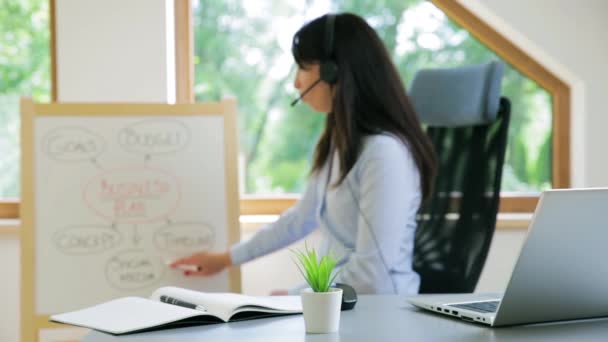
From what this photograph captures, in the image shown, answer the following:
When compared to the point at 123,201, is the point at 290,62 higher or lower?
higher

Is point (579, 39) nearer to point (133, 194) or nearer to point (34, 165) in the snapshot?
point (133, 194)

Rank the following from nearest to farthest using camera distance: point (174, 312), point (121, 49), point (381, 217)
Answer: point (174, 312), point (381, 217), point (121, 49)

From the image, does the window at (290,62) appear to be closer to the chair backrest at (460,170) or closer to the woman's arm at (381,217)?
the chair backrest at (460,170)

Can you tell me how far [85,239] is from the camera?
2184 millimetres

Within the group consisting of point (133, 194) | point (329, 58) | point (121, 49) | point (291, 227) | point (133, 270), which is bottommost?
point (133, 270)

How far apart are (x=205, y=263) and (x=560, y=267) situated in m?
1.33

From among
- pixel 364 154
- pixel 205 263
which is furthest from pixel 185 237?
pixel 364 154

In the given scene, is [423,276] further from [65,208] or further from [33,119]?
[33,119]

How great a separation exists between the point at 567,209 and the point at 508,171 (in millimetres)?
2008

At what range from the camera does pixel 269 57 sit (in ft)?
9.58

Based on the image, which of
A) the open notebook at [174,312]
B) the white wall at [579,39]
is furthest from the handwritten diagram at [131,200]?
the white wall at [579,39]

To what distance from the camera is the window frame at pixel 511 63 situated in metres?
2.84

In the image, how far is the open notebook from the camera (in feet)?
3.64

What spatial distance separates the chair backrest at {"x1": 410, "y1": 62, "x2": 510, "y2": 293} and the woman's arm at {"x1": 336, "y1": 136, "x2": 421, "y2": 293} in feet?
0.98
